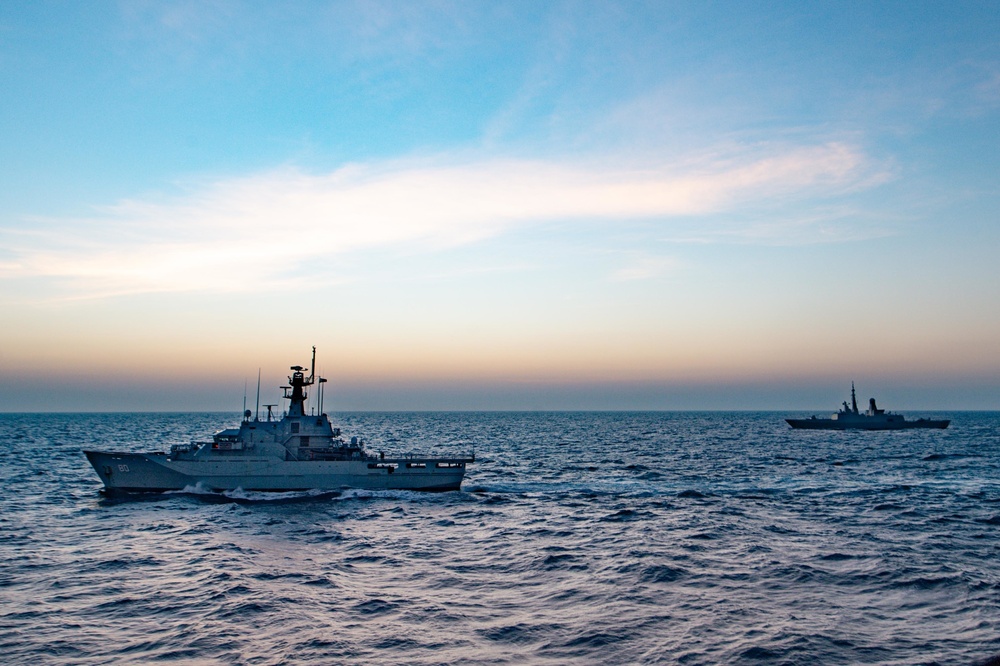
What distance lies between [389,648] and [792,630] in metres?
11.3

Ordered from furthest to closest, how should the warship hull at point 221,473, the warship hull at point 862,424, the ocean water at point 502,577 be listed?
the warship hull at point 862,424 < the warship hull at point 221,473 < the ocean water at point 502,577

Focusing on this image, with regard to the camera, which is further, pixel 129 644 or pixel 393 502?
pixel 393 502

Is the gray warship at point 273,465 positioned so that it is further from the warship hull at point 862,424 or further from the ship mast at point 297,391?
the warship hull at point 862,424

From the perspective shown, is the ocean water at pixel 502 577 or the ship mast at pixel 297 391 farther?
the ship mast at pixel 297 391

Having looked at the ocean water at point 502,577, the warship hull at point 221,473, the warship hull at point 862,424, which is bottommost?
the warship hull at point 862,424

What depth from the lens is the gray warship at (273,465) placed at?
44562 mm

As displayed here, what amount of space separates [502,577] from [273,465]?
2513cm

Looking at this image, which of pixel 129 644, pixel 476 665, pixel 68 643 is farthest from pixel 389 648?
pixel 68 643

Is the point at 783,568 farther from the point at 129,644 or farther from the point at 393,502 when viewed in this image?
the point at 393,502

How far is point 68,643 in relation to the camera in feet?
59.9

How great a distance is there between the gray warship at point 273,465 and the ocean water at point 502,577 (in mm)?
1475

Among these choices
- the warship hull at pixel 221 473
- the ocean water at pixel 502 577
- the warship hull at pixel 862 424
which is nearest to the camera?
the ocean water at pixel 502 577

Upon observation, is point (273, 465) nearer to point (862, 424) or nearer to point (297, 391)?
point (297, 391)

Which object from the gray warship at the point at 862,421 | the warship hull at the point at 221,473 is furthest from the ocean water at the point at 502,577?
the gray warship at the point at 862,421
